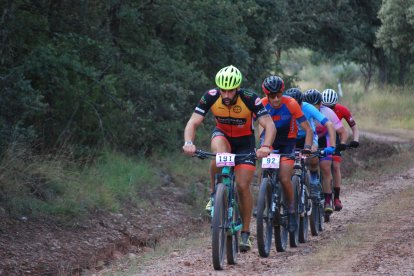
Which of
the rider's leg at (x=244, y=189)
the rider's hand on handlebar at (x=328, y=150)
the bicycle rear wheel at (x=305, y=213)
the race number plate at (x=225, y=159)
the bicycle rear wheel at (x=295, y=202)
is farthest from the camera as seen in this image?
the rider's hand on handlebar at (x=328, y=150)

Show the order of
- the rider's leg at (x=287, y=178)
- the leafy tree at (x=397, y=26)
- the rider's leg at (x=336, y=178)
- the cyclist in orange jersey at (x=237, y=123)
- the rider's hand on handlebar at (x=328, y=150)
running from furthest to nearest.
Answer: the leafy tree at (x=397, y=26)
the rider's leg at (x=336, y=178)
the rider's hand on handlebar at (x=328, y=150)
the rider's leg at (x=287, y=178)
the cyclist in orange jersey at (x=237, y=123)

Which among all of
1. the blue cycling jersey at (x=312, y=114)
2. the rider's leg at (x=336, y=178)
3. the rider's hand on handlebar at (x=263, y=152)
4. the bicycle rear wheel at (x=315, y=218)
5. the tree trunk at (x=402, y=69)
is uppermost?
the tree trunk at (x=402, y=69)

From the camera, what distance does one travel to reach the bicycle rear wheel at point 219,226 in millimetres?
9164

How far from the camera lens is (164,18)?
17.4 m

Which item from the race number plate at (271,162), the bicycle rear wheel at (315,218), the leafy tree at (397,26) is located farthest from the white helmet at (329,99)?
the leafy tree at (397,26)

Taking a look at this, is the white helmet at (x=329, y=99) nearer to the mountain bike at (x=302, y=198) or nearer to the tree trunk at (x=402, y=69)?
the mountain bike at (x=302, y=198)

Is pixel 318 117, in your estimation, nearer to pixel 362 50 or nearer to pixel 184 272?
pixel 184 272

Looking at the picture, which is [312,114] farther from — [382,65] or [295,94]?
[382,65]

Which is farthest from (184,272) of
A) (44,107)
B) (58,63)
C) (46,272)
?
(58,63)

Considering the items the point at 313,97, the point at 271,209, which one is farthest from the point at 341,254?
the point at 313,97

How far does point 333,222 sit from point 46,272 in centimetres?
491

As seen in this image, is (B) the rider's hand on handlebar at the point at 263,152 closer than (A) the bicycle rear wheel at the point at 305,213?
Yes

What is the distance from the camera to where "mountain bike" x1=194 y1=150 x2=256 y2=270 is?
30.2 feet

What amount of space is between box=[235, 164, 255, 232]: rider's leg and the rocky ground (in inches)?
20.3
